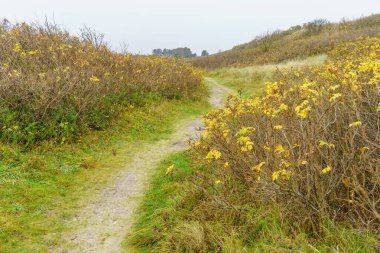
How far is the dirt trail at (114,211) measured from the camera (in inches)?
178

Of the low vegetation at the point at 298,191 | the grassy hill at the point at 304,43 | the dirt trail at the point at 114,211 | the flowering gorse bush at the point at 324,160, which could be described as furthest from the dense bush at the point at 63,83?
the grassy hill at the point at 304,43

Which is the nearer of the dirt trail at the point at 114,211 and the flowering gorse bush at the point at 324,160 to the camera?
the flowering gorse bush at the point at 324,160

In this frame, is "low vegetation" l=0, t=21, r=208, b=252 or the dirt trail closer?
the dirt trail

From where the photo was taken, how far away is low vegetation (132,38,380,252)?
11.5ft

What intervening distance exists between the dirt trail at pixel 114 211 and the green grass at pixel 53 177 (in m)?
0.21

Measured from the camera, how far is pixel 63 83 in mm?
8594

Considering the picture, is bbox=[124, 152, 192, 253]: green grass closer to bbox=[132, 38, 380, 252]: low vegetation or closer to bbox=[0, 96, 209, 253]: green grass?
bbox=[132, 38, 380, 252]: low vegetation

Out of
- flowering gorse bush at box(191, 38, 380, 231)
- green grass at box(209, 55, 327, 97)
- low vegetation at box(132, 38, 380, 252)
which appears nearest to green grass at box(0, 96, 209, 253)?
low vegetation at box(132, 38, 380, 252)

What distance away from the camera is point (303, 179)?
3814mm

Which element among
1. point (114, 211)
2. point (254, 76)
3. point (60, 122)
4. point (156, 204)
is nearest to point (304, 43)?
point (254, 76)

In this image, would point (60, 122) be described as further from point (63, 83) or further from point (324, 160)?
point (324, 160)

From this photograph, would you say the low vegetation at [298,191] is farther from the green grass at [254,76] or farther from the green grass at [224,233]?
the green grass at [254,76]

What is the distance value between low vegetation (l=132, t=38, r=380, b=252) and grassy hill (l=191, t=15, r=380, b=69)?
20.2m

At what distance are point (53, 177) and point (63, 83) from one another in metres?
3.02
